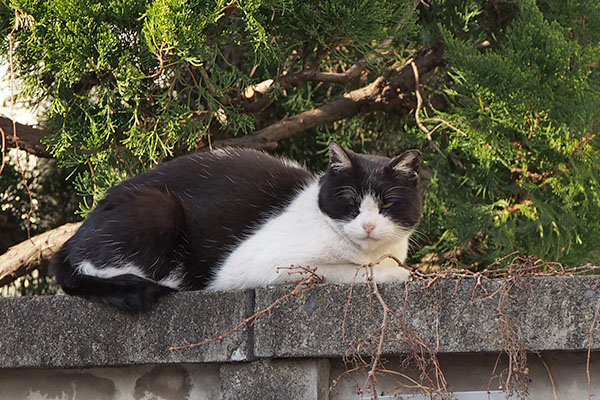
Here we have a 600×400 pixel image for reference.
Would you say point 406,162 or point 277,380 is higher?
point 406,162

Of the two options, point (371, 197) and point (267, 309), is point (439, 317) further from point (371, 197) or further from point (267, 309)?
point (371, 197)

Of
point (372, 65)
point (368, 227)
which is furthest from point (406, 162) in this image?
point (372, 65)

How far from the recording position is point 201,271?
8.31ft

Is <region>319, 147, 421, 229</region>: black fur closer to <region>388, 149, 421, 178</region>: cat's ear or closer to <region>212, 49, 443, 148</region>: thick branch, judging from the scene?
<region>388, 149, 421, 178</region>: cat's ear

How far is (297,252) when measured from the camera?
7.82ft

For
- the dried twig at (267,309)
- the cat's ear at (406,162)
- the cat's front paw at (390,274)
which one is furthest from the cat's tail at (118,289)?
the cat's ear at (406,162)

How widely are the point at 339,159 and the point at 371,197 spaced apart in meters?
0.17

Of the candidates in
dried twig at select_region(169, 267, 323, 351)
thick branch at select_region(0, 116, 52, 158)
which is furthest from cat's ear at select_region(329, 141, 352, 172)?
thick branch at select_region(0, 116, 52, 158)

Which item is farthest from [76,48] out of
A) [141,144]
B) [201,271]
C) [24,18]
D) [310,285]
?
[310,285]

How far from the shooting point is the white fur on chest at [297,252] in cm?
234

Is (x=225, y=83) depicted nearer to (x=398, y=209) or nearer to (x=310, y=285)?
(x=398, y=209)

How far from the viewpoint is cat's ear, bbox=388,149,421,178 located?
A: 2482mm

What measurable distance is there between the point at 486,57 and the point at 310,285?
2158 millimetres

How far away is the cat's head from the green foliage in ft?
3.32
